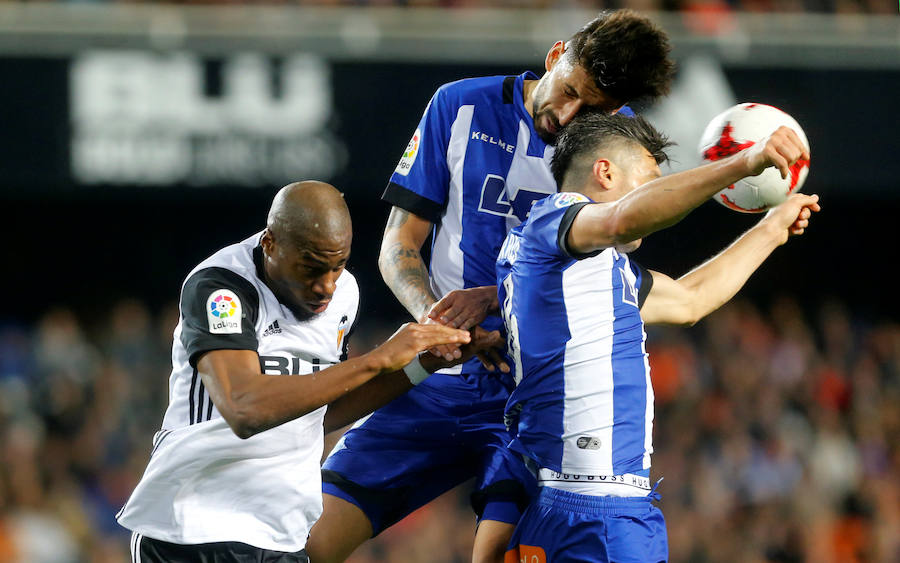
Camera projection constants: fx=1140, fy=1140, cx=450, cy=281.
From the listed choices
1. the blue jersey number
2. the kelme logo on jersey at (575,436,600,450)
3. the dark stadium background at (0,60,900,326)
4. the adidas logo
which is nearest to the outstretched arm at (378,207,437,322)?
the blue jersey number

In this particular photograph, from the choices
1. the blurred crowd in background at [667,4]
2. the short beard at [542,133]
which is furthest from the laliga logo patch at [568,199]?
the blurred crowd in background at [667,4]

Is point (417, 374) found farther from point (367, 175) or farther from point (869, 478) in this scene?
point (869, 478)

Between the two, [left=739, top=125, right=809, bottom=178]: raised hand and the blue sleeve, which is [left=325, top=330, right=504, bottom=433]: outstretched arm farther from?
[left=739, top=125, right=809, bottom=178]: raised hand

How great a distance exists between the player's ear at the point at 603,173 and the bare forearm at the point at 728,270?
1.69 ft

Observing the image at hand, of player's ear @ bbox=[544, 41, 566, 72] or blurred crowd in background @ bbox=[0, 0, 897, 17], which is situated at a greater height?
blurred crowd in background @ bbox=[0, 0, 897, 17]

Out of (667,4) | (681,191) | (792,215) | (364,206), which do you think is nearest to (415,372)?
(681,191)

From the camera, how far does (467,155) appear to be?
4172 millimetres

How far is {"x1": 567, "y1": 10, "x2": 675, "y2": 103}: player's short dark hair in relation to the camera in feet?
12.4

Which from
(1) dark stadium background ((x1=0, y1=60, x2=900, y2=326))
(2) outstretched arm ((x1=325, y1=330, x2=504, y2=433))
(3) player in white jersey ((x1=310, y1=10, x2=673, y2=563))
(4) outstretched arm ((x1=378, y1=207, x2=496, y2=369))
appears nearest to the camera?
(4) outstretched arm ((x1=378, y1=207, x2=496, y2=369))

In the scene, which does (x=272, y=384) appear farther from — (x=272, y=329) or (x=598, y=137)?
(x=598, y=137)

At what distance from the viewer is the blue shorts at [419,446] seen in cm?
409

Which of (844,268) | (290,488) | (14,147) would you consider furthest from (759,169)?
(844,268)

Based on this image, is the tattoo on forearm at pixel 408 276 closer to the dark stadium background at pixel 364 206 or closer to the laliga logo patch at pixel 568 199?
the laliga logo patch at pixel 568 199

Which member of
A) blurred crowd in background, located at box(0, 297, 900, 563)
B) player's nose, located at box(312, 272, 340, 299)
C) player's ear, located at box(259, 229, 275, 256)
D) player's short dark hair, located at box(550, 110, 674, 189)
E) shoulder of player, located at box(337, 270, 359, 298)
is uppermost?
player's short dark hair, located at box(550, 110, 674, 189)
